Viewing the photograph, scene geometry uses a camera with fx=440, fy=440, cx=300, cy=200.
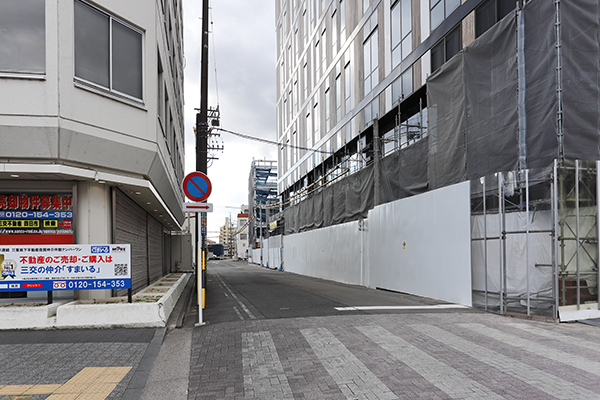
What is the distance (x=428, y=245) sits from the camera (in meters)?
13.3

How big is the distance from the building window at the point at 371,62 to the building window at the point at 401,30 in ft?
6.57

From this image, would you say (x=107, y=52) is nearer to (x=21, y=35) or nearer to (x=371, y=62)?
(x=21, y=35)

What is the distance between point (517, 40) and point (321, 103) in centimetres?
2367

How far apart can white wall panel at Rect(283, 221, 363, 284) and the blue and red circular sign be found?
1171cm

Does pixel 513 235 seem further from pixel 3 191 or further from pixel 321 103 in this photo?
pixel 321 103

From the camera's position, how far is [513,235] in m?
10.2

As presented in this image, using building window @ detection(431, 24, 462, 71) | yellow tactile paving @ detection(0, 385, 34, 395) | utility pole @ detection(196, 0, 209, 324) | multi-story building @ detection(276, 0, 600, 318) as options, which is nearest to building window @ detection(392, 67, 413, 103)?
multi-story building @ detection(276, 0, 600, 318)

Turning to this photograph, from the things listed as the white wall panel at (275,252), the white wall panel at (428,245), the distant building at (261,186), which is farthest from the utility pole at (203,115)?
the distant building at (261,186)

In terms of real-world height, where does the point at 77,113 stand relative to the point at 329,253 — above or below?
above

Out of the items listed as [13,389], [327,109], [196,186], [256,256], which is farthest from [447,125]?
[256,256]

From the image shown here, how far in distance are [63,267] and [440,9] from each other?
15.9 metres

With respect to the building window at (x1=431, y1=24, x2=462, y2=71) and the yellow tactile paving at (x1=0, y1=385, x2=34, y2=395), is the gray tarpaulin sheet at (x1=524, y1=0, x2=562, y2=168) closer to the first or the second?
the building window at (x1=431, y1=24, x2=462, y2=71)

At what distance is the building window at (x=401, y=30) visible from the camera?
19.8m

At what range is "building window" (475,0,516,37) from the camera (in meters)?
13.6
